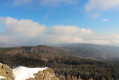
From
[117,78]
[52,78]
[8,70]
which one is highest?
[8,70]

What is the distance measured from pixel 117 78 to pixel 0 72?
12648 centimetres

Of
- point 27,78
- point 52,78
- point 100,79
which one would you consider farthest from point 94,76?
point 27,78

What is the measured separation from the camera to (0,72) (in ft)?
58.7

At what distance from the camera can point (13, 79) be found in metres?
18.2

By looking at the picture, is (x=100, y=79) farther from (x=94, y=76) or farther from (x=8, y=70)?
(x=8, y=70)

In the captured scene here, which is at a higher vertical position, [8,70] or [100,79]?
[8,70]

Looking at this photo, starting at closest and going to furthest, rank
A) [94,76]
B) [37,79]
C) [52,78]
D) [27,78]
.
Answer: [27,78], [37,79], [52,78], [94,76]

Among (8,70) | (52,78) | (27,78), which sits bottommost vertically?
(52,78)

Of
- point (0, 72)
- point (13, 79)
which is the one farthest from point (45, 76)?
point (0, 72)

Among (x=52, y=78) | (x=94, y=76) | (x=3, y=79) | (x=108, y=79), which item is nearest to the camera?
(x=3, y=79)

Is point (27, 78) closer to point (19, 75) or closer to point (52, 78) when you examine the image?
point (19, 75)

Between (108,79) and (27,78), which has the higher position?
(27,78)

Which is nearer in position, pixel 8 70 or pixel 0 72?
pixel 0 72

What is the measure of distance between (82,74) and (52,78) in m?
98.1
